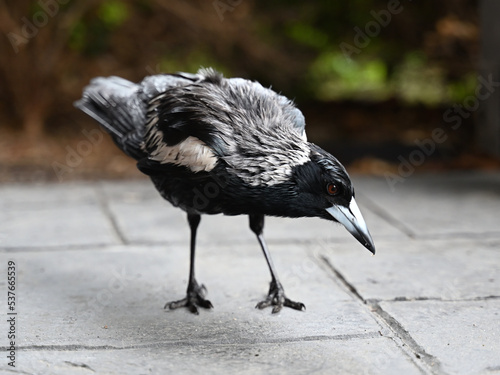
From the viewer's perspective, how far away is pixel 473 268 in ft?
17.4

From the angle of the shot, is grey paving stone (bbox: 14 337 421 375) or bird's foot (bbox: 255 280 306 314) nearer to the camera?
grey paving stone (bbox: 14 337 421 375)

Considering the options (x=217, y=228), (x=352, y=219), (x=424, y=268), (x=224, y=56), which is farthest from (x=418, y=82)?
(x=352, y=219)

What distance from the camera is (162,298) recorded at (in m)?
4.82

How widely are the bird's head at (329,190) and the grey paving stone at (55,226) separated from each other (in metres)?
2.41

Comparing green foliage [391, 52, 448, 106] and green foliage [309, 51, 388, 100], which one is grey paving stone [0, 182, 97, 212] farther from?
green foliage [391, 52, 448, 106]

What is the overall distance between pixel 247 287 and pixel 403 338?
1.25m

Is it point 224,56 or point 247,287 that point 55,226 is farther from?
point 224,56

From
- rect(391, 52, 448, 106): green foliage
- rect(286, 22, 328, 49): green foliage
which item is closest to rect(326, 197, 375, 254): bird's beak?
rect(391, 52, 448, 106): green foliage

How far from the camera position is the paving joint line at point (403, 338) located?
3717 mm

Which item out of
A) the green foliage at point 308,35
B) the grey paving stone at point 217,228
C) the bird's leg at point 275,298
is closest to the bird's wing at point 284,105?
the bird's leg at point 275,298

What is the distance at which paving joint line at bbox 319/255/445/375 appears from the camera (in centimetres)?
372

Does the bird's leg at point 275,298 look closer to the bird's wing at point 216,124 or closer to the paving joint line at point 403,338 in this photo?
the paving joint line at point 403,338

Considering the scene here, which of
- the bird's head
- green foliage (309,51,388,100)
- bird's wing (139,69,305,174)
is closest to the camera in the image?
the bird's head

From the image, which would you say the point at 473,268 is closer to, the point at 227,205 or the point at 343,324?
the point at 343,324
